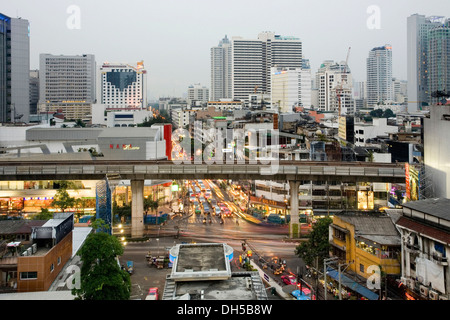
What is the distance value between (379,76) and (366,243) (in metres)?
82.0

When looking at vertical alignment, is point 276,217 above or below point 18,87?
below

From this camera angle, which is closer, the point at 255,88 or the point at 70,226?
the point at 70,226

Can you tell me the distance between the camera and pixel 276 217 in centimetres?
2017

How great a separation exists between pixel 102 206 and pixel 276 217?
9.52 meters

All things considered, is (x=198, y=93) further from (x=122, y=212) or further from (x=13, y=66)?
(x=122, y=212)

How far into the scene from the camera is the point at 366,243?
10.7 meters

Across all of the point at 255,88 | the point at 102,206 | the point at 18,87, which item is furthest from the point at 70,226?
the point at 255,88

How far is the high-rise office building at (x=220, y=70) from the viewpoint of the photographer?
10419 centimetres

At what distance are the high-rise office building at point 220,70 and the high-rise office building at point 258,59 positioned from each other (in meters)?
19.9

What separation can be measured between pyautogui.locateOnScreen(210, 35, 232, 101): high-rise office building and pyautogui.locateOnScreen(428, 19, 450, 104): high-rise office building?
70.8 metres

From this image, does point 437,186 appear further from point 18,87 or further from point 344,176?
point 18,87

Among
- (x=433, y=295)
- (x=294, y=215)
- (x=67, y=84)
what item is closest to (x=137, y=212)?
(x=294, y=215)

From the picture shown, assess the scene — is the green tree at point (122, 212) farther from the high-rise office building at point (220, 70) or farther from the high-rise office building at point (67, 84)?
the high-rise office building at point (220, 70)

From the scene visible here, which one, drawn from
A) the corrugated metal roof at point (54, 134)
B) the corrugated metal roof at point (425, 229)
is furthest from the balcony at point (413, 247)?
the corrugated metal roof at point (54, 134)
